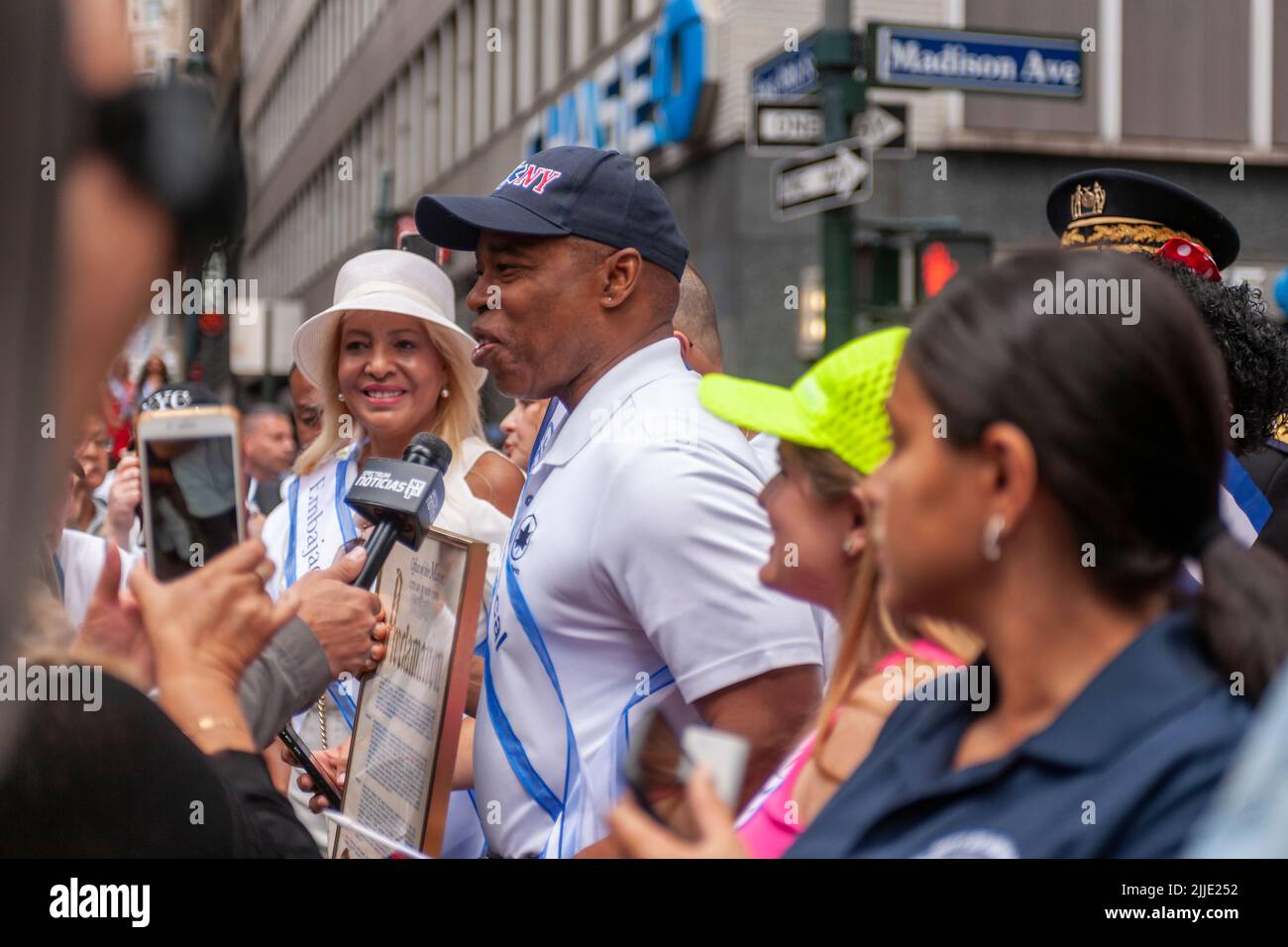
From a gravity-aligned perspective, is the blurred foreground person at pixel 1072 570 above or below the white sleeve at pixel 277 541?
above

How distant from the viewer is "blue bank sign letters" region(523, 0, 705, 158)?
17.3m

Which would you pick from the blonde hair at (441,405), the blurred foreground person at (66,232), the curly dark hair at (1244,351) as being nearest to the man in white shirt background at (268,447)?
the blonde hair at (441,405)

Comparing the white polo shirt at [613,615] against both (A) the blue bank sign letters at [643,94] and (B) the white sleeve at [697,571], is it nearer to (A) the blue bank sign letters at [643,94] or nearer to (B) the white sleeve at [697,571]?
(B) the white sleeve at [697,571]

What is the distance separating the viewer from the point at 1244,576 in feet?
4.42

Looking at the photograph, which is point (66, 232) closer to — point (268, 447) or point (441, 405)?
point (441, 405)

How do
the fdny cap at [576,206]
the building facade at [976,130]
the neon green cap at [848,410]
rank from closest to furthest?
the neon green cap at [848,410], the fdny cap at [576,206], the building facade at [976,130]

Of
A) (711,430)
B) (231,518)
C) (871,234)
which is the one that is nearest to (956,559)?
(231,518)

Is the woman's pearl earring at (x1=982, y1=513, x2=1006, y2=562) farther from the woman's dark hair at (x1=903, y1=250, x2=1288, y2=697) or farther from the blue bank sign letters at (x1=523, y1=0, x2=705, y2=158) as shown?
the blue bank sign letters at (x1=523, y1=0, x2=705, y2=158)

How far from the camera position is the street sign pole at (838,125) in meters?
8.91

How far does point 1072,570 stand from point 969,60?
7602 mm

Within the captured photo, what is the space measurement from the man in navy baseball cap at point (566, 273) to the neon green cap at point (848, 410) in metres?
0.66

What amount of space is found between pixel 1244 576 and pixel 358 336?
2.87 meters

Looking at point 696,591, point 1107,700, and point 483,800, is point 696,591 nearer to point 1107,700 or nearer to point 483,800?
point 483,800

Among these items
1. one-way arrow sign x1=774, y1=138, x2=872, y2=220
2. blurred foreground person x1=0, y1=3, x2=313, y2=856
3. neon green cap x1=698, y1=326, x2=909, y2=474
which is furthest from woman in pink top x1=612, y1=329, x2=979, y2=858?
one-way arrow sign x1=774, y1=138, x2=872, y2=220
